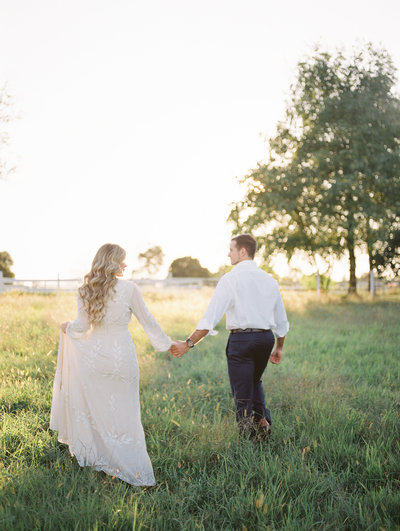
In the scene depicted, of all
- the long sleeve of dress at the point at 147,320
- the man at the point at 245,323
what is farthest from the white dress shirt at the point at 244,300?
the long sleeve of dress at the point at 147,320

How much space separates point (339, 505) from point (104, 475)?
211 centimetres

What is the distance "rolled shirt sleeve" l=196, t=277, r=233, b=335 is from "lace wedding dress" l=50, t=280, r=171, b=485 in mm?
720

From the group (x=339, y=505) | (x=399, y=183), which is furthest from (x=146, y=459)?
(x=399, y=183)

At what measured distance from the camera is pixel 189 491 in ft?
13.1

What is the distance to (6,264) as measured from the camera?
49.8m

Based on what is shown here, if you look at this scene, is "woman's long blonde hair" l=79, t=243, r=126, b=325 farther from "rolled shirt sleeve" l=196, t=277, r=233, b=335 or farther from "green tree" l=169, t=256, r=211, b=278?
"green tree" l=169, t=256, r=211, b=278

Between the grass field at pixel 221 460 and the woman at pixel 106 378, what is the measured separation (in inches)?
8.1

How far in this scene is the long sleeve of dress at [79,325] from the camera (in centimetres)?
Result: 450

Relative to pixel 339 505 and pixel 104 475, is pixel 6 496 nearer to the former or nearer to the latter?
pixel 104 475

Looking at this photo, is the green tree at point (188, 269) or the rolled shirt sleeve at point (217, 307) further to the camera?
the green tree at point (188, 269)

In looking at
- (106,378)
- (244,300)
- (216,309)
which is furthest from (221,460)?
(244,300)

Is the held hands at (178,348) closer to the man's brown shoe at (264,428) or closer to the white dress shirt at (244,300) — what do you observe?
the white dress shirt at (244,300)

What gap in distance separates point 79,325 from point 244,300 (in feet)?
5.62

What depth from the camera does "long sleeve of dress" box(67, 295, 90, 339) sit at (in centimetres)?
450
